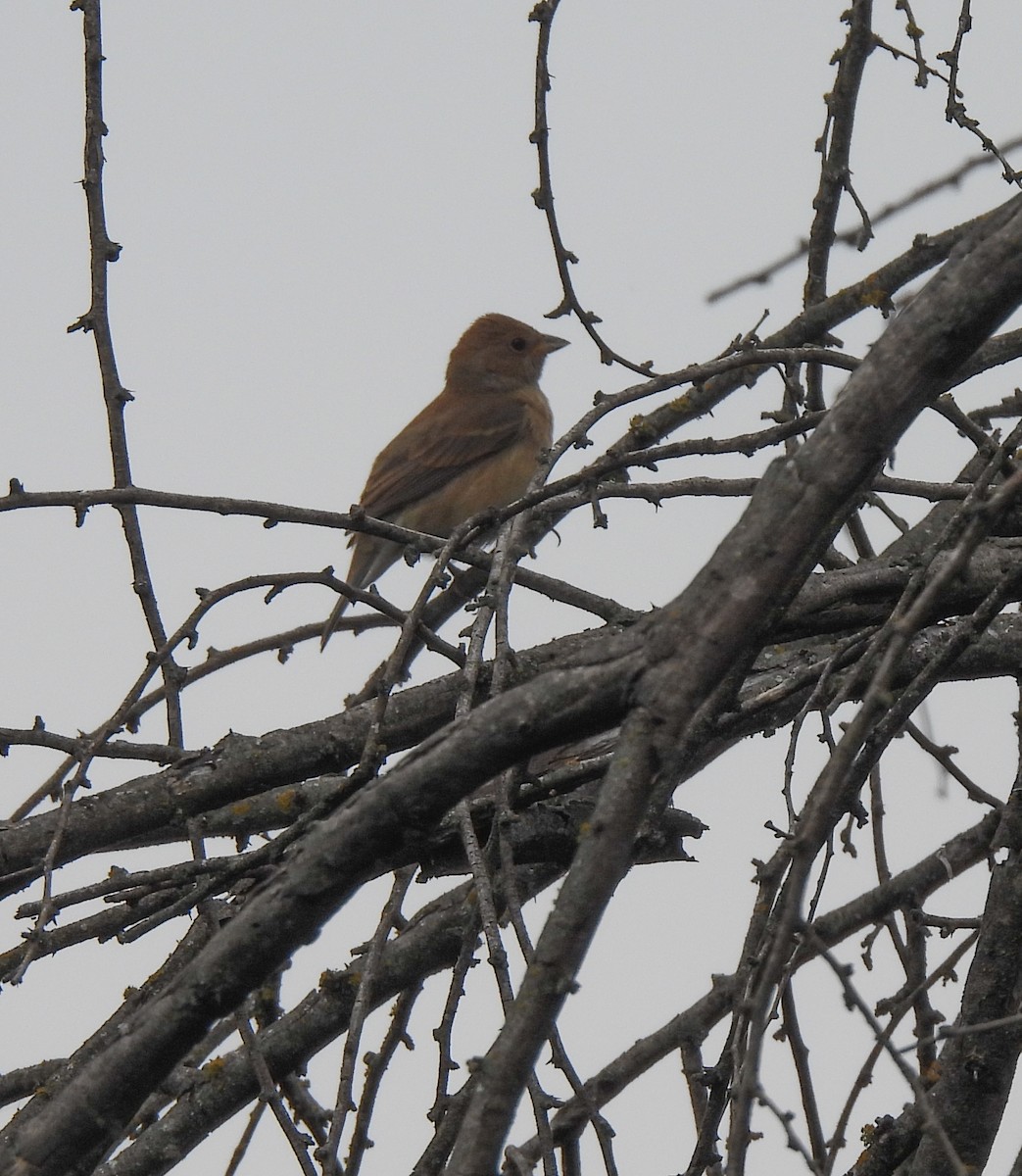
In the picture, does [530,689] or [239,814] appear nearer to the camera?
[530,689]

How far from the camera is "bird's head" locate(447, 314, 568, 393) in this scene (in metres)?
9.73

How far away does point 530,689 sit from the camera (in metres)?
1.91

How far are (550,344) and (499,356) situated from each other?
1.15 feet

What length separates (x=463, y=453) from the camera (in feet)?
28.6

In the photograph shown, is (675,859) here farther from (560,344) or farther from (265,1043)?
(560,344)

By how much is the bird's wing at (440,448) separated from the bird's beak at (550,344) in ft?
2.32

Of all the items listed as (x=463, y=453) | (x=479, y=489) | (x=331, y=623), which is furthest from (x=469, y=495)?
(x=331, y=623)

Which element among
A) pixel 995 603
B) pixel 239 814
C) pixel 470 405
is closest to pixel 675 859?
pixel 239 814

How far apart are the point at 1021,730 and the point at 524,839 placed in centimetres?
105

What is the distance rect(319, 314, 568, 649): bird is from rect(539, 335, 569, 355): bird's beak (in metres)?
0.08

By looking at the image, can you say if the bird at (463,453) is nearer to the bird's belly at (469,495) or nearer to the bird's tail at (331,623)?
the bird's belly at (469,495)

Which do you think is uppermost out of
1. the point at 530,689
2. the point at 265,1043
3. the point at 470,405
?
the point at 470,405

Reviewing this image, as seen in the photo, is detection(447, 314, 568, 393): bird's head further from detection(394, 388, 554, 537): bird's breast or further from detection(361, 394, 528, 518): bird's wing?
detection(394, 388, 554, 537): bird's breast

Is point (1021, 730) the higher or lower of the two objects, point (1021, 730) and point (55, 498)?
the lower
